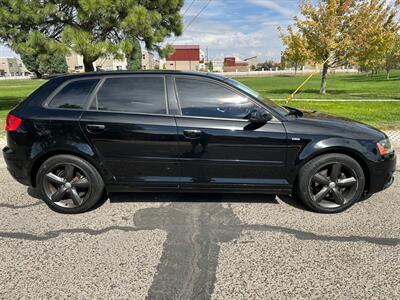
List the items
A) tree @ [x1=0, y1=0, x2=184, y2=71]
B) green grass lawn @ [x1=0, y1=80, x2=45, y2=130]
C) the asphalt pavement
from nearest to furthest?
the asphalt pavement < tree @ [x1=0, y1=0, x2=184, y2=71] < green grass lawn @ [x1=0, y1=80, x2=45, y2=130]

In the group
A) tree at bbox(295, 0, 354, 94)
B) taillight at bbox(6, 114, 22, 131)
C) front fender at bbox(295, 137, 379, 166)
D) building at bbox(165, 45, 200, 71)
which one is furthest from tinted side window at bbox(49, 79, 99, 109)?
building at bbox(165, 45, 200, 71)

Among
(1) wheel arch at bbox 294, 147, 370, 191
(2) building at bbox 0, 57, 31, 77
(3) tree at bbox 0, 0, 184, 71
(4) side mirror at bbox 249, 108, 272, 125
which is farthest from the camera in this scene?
(2) building at bbox 0, 57, 31, 77

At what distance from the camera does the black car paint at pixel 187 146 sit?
11.5ft

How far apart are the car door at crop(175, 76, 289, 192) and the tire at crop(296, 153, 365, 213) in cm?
26

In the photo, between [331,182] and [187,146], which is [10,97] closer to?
[187,146]

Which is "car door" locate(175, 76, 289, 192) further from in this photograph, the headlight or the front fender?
the headlight

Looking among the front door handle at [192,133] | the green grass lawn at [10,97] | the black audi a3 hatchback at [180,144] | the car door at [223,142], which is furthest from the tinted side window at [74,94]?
the green grass lawn at [10,97]

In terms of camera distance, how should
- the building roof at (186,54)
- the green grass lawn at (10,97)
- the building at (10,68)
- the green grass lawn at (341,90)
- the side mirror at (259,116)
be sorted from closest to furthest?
1. the side mirror at (259,116)
2. the green grass lawn at (10,97)
3. the green grass lawn at (341,90)
4. the building roof at (186,54)
5. the building at (10,68)

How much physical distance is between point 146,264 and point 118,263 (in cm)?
25

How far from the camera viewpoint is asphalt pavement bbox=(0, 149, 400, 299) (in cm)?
247

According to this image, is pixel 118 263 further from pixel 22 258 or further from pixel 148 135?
pixel 148 135

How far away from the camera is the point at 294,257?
2848mm

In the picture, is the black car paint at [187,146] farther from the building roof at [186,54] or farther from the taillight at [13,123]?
the building roof at [186,54]

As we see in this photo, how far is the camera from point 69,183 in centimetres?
371
